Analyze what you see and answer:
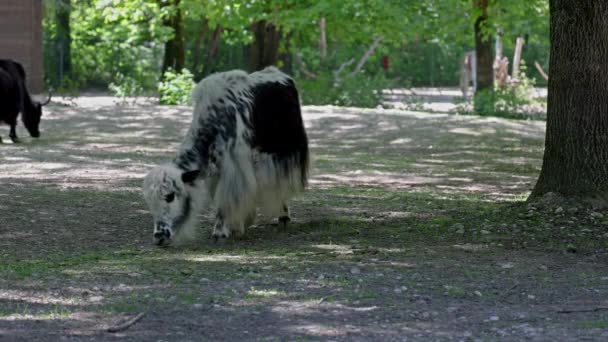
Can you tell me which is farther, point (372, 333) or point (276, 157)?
point (276, 157)

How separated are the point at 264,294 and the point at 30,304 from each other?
4.91 feet

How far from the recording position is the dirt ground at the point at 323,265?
665 cm

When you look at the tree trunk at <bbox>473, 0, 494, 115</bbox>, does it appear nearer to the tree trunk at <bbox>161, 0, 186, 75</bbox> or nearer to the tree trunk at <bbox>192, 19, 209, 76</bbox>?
the tree trunk at <bbox>161, 0, 186, 75</bbox>

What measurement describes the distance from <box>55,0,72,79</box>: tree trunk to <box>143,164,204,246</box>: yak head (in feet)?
103

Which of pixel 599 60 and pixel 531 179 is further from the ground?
pixel 599 60

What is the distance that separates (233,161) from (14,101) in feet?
38.1

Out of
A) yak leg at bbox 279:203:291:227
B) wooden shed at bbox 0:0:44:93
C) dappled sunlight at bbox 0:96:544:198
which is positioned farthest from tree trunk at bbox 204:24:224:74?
yak leg at bbox 279:203:291:227

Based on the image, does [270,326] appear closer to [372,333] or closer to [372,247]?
[372,333]

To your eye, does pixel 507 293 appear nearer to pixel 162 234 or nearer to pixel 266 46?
pixel 162 234

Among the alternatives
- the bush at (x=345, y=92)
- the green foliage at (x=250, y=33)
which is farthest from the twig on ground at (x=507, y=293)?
the bush at (x=345, y=92)

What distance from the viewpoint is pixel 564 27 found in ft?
34.0

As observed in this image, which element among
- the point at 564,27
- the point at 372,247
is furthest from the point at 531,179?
the point at 372,247

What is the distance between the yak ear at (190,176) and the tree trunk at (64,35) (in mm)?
31391

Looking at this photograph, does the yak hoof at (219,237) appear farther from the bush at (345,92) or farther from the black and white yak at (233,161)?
the bush at (345,92)
